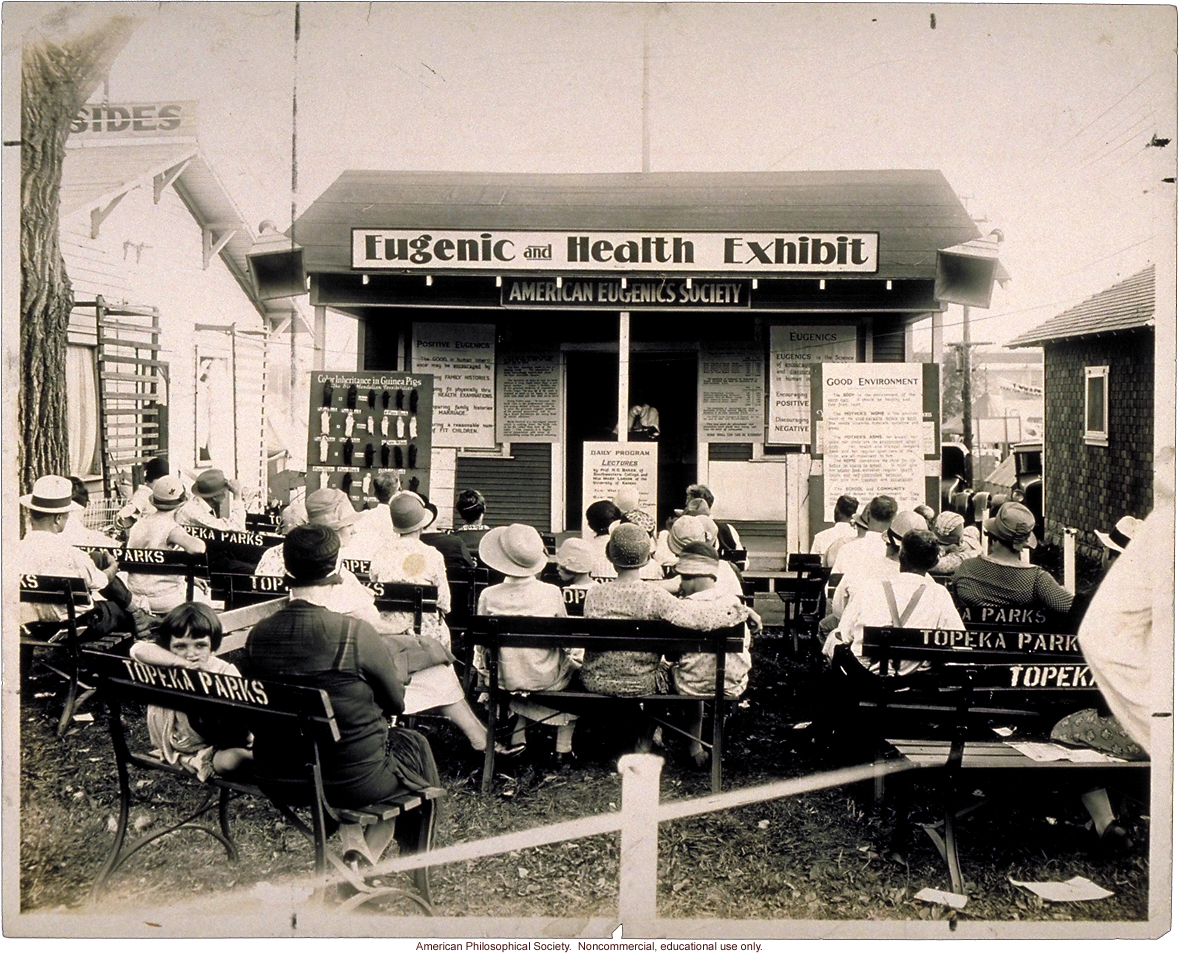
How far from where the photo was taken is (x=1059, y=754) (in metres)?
3.77

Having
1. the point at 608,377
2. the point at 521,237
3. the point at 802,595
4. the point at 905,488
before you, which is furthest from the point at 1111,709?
the point at 608,377

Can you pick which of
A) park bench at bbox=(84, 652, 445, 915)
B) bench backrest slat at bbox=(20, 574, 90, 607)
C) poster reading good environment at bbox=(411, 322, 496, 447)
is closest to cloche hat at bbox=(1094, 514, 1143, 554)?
park bench at bbox=(84, 652, 445, 915)

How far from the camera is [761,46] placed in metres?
4.11

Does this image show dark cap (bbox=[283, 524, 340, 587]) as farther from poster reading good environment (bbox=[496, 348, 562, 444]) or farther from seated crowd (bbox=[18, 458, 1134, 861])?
poster reading good environment (bbox=[496, 348, 562, 444])

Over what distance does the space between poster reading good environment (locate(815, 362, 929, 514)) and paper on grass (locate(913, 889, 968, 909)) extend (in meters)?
2.50

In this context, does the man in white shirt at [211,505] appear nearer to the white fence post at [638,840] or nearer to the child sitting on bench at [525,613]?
the child sitting on bench at [525,613]

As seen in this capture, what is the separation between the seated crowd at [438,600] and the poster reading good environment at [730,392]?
2.68 meters

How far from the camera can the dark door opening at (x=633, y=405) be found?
1027cm

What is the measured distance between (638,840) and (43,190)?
3954mm

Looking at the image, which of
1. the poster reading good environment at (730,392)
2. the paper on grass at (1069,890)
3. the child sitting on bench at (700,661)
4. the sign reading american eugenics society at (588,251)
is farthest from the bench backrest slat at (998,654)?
the poster reading good environment at (730,392)

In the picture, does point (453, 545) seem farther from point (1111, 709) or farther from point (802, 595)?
point (1111, 709)

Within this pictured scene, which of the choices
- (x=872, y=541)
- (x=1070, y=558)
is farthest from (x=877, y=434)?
(x=1070, y=558)

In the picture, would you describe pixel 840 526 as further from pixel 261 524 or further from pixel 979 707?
pixel 261 524

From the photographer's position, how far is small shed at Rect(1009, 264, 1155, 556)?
4090 millimetres
